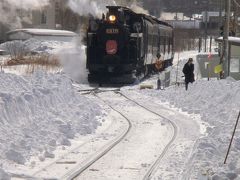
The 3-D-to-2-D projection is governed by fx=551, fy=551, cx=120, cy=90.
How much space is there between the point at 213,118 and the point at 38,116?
5481 mm

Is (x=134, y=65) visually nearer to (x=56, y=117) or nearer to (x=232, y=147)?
(x=56, y=117)

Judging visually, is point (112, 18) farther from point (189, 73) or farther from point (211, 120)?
point (211, 120)

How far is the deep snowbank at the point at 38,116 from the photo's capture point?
1030 centimetres

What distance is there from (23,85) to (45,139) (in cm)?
287

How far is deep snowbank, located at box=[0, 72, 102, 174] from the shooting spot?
10305mm

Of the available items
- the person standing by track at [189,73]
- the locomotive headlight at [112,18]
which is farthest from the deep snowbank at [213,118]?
the locomotive headlight at [112,18]

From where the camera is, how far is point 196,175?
8766 millimetres

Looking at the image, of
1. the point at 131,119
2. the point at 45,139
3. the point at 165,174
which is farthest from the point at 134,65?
the point at 165,174

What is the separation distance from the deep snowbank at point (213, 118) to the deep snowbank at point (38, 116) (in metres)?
2.88

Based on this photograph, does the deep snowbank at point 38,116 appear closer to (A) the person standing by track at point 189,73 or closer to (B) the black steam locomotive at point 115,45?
(A) the person standing by track at point 189,73

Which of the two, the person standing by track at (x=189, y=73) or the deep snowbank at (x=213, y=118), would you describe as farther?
the person standing by track at (x=189, y=73)

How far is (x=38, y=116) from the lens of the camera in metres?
12.7

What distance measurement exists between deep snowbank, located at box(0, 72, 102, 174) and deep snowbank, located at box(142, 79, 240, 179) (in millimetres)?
2884

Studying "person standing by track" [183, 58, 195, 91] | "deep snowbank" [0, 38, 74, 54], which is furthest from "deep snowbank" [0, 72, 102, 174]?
"deep snowbank" [0, 38, 74, 54]
